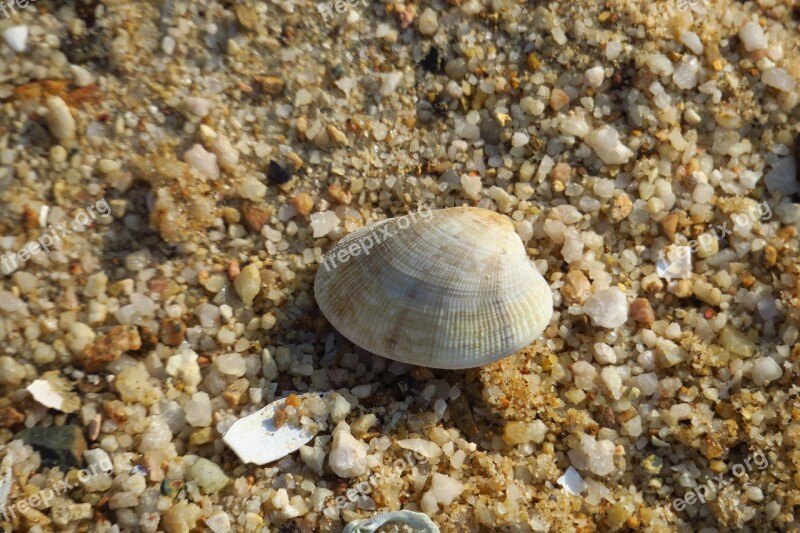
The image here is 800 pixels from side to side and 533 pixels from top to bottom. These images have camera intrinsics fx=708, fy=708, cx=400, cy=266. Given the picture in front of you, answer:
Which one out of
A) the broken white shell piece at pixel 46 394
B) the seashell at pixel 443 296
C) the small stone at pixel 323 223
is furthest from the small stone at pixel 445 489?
the broken white shell piece at pixel 46 394

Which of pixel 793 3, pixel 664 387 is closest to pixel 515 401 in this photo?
pixel 664 387

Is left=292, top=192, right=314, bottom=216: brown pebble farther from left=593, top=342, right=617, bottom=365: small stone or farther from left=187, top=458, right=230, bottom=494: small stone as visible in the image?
left=593, top=342, right=617, bottom=365: small stone

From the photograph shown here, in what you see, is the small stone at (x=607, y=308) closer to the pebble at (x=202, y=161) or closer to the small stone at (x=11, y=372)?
the pebble at (x=202, y=161)

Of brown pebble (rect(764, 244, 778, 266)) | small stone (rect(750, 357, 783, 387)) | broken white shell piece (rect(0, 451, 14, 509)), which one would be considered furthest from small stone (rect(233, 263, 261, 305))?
brown pebble (rect(764, 244, 778, 266))

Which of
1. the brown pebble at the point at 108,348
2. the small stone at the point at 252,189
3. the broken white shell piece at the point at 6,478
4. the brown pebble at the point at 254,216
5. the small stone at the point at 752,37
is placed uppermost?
the small stone at the point at 752,37

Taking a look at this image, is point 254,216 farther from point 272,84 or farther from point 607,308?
point 607,308

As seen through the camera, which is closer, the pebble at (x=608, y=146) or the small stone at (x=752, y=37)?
the pebble at (x=608, y=146)

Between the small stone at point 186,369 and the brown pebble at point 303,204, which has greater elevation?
the brown pebble at point 303,204
